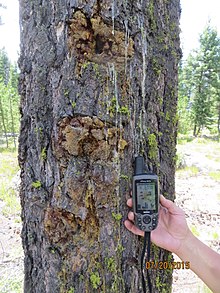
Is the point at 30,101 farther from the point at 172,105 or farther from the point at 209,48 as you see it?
the point at 209,48

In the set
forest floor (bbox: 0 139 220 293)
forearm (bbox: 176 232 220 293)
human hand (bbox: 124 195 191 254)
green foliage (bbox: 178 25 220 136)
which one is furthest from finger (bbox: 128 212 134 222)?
green foliage (bbox: 178 25 220 136)

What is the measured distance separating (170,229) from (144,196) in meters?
0.25

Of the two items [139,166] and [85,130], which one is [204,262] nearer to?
[139,166]

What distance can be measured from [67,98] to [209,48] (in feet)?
64.3

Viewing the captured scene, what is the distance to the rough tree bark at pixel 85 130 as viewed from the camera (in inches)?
35.6

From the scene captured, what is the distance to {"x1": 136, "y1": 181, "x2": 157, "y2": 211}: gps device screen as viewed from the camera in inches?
37.7

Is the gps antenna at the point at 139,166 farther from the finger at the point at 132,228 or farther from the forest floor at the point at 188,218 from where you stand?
the forest floor at the point at 188,218

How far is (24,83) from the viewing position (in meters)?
1.01

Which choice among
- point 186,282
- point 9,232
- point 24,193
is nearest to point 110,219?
point 24,193

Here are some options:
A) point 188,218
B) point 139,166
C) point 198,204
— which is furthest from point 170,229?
point 198,204

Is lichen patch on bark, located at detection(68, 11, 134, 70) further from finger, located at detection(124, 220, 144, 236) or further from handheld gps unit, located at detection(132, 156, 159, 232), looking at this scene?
finger, located at detection(124, 220, 144, 236)

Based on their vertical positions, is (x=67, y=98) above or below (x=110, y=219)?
above

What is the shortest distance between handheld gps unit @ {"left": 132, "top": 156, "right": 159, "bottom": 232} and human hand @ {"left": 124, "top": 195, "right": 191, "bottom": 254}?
0.33 ft

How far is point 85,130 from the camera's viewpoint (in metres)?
0.90
